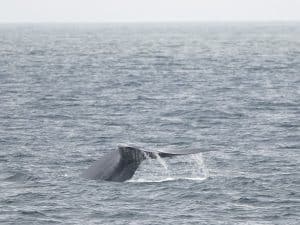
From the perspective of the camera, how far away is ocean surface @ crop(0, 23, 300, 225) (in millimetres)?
25641

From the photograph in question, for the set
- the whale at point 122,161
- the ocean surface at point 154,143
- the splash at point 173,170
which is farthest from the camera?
the splash at point 173,170

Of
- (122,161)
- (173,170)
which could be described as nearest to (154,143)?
(173,170)

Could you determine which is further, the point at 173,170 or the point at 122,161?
the point at 173,170

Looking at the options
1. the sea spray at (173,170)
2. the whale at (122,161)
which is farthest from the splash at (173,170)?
the whale at (122,161)

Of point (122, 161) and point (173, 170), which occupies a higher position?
point (122, 161)

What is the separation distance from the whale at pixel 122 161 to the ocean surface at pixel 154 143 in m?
0.38

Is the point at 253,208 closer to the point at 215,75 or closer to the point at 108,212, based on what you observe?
the point at 108,212

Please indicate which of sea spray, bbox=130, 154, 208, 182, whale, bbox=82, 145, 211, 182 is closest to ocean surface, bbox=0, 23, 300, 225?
sea spray, bbox=130, 154, 208, 182

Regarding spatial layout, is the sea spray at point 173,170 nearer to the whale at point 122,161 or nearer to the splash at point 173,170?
the splash at point 173,170

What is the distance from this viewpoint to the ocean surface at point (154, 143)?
25.6 metres

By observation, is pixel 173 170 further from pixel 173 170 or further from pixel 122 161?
pixel 122 161

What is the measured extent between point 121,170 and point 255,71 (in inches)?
2209

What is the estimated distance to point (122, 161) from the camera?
25.5 m

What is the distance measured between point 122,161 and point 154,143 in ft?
40.7
